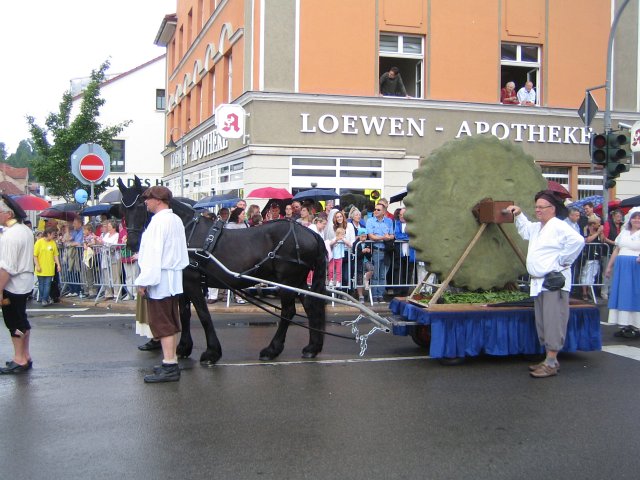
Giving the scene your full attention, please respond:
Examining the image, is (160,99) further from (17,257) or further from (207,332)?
(207,332)

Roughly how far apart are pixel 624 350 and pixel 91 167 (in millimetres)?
9813

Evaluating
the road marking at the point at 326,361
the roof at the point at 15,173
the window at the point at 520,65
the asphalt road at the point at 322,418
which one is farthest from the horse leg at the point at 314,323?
the roof at the point at 15,173

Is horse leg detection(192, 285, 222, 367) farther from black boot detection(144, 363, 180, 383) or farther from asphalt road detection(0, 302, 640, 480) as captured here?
black boot detection(144, 363, 180, 383)

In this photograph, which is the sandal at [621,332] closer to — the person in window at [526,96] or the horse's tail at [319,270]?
the horse's tail at [319,270]

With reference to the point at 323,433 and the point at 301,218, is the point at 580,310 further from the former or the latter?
the point at 301,218

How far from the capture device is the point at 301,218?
1291cm

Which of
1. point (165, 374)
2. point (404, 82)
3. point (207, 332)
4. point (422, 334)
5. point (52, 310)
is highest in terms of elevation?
point (404, 82)

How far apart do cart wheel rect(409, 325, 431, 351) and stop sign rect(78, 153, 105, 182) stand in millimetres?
7502

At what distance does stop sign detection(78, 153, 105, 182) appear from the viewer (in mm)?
12773

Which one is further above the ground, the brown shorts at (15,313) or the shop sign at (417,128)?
the shop sign at (417,128)

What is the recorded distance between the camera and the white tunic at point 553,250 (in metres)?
7.02

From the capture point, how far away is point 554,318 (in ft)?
23.2

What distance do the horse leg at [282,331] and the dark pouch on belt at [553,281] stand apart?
114 inches

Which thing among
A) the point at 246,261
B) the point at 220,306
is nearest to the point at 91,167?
the point at 220,306
